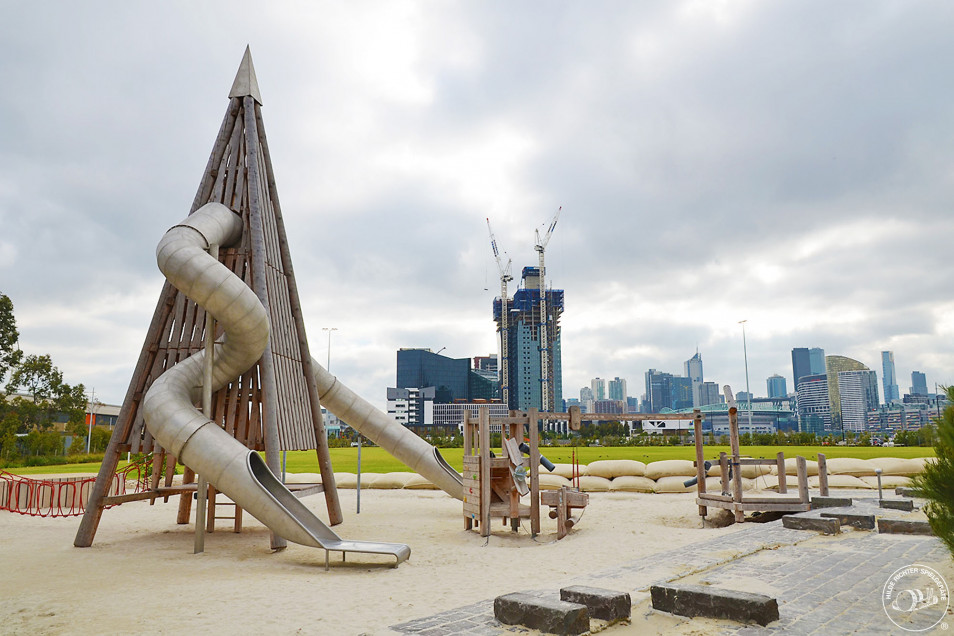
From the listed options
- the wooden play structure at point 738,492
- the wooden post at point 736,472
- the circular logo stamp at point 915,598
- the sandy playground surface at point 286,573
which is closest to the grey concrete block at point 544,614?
the sandy playground surface at point 286,573

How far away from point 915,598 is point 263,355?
34.9ft

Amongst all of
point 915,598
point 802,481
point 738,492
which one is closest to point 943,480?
point 915,598

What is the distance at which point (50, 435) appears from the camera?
39.8 metres

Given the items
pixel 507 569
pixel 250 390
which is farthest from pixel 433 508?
pixel 507 569

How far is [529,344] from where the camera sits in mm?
164375

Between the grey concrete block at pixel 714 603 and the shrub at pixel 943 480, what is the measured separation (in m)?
1.59

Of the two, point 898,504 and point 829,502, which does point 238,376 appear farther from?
point 898,504

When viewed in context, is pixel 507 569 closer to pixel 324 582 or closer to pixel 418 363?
pixel 324 582

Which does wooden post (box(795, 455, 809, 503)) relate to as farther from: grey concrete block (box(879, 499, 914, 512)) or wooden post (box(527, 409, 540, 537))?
wooden post (box(527, 409, 540, 537))

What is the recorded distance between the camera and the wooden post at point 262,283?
38.5 feet

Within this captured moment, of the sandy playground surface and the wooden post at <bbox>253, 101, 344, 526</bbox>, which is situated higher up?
the wooden post at <bbox>253, 101, 344, 526</bbox>

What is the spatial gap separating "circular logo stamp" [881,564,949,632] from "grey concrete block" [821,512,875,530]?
4302 mm

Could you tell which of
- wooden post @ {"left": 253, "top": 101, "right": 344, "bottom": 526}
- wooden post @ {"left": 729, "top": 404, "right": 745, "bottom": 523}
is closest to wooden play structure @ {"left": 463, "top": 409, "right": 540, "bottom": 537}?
wooden post @ {"left": 253, "top": 101, "right": 344, "bottom": 526}

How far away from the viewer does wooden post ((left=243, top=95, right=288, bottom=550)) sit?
11742 millimetres
